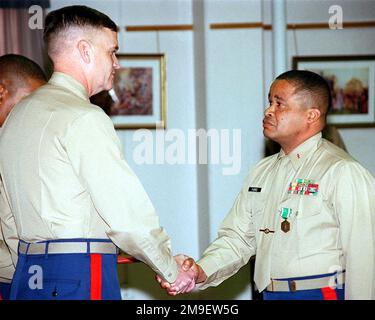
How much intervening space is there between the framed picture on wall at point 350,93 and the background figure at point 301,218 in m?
1.62

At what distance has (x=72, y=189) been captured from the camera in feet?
7.61

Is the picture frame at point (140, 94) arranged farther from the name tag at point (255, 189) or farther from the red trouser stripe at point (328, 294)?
the red trouser stripe at point (328, 294)

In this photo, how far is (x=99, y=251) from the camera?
239cm

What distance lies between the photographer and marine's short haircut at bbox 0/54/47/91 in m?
3.18

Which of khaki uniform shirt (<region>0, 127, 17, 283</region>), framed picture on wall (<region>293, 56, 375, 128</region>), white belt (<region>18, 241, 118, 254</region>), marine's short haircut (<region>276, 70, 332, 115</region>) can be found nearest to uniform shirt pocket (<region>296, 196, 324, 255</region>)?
marine's short haircut (<region>276, 70, 332, 115</region>)

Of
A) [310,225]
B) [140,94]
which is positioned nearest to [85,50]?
[310,225]

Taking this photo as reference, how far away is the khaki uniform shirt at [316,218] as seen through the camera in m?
2.59

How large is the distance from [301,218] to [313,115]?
451 millimetres

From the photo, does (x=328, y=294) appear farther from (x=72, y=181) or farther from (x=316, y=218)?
(x=72, y=181)

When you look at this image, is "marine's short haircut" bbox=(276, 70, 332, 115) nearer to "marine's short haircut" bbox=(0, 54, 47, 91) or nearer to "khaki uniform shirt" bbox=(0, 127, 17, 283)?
"marine's short haircut" bbox=(0, 54, 47, 91)

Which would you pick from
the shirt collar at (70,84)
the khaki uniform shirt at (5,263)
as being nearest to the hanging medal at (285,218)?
the shirt collar at (70,84)

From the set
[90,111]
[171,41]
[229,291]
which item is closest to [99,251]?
[90,111]

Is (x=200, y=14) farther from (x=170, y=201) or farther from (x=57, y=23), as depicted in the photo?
(x=57, y=23)

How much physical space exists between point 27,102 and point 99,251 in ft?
1.89
